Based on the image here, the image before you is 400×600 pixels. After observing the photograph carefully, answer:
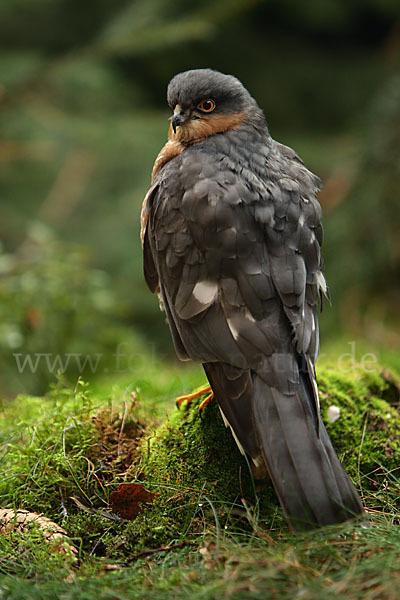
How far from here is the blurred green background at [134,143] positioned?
5797 mm

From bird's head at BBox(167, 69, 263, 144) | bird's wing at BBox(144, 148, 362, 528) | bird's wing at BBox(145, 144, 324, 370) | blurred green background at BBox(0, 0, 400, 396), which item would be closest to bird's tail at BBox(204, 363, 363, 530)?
bird's wing at BBox(144, 148, 362, 528)

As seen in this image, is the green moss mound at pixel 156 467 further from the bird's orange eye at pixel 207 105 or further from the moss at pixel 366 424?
the bird's orange eye at pixel 207 105

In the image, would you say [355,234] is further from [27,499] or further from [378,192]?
[27,499]

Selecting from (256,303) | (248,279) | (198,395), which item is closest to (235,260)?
(248,279)

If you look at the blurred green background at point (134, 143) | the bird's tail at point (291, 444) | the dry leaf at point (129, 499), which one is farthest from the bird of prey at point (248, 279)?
the blurred green background at point (134, 143)

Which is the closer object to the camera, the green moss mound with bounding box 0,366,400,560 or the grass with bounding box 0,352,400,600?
the grass with bounding box 0,352,400,600

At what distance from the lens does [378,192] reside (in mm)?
7035

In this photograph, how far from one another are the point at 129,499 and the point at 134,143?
6524 mm

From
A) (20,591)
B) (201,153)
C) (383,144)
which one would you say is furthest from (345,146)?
(20,591)

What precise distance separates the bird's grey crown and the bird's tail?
1662mm

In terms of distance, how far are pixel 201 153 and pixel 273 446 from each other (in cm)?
166

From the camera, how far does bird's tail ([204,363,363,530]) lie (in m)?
2.40

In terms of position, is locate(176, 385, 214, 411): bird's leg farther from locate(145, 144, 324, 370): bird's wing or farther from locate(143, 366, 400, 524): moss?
locate(145, 144, 324, 370): bird's wing

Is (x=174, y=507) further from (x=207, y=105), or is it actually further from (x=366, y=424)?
(x=207, y=105)
